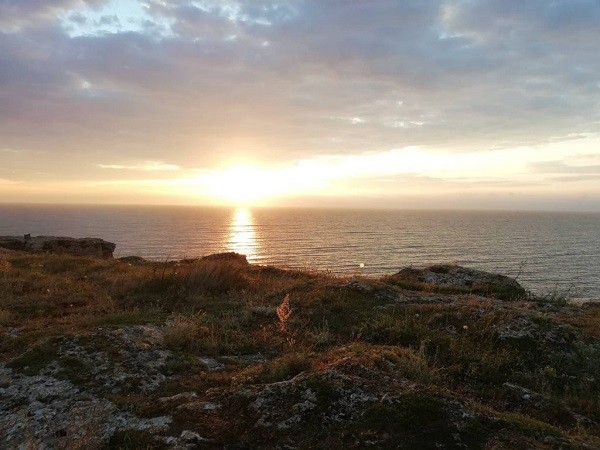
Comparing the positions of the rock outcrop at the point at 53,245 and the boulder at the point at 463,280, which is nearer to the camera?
the boulder at the point at 463,280

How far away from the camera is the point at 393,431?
16.1 ft

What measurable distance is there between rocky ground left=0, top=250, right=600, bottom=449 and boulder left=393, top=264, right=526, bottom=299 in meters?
4.34

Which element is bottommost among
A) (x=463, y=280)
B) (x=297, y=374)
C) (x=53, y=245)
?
(x=53, y=245)

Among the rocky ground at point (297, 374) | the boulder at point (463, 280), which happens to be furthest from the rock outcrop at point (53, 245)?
the boulder at point (463, 280)

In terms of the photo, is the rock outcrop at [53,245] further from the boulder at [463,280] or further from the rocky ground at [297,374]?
the boulder at [463,280]

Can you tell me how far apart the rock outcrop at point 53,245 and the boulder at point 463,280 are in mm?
33686

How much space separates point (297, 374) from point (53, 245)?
42.2 m

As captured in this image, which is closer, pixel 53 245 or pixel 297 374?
pixel 297 374

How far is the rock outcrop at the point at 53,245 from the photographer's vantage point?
39.7 m

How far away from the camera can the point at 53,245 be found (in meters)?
40.9

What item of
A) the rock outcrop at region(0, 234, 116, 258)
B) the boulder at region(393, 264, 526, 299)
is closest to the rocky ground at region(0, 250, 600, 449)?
the boulder at region(393, 264, 526, 299)

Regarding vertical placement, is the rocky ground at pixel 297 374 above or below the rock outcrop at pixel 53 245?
above

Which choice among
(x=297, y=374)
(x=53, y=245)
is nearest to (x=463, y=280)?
(x=297, y=374)

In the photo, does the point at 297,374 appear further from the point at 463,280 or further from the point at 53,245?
the point at 53,245
